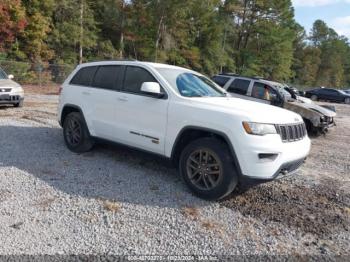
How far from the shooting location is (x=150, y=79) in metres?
5.36

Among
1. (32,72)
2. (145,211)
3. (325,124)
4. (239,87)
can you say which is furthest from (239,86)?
(32,72)

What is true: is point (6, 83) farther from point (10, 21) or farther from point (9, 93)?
point (10, 21)

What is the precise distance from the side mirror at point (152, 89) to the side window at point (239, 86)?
6590mm

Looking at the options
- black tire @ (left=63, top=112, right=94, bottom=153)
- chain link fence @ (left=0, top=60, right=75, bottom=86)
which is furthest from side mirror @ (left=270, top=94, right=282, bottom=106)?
chain link fence @ (left=0, top=60, right=75, bottom=86)

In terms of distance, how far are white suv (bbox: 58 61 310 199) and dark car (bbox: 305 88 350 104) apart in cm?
3194

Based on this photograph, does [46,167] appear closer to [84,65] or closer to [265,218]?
[84,65]

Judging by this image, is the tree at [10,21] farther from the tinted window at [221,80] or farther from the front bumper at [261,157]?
the front bumper at [261,157]

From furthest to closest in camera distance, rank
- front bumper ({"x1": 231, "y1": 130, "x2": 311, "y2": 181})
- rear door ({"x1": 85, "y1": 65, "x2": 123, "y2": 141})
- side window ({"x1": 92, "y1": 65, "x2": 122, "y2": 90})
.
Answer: side window ({"x1": 92, "y1": 65, "x2": 122, "y2": 90}), rear door ({"x1": 85, "y1": 65, "x2": 123, "y2": 141}), front bumper ({"x1": 231, "y1": 130, "x2": 311, "y2": 181})

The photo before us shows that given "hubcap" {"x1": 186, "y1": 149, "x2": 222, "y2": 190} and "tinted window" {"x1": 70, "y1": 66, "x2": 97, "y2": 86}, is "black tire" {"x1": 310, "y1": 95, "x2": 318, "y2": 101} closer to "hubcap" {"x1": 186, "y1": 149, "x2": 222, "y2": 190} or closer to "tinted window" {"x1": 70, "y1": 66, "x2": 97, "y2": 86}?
"tinted window" {"x1": 70, "y1": 66, "x2": 97, "y2": 86}

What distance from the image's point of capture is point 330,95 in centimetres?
3441

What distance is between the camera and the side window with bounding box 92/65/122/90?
19.3 ft

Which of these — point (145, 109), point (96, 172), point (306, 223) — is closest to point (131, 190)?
point (96, 172)

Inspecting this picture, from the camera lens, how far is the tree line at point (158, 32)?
28.5m

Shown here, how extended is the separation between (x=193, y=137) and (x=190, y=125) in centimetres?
29
